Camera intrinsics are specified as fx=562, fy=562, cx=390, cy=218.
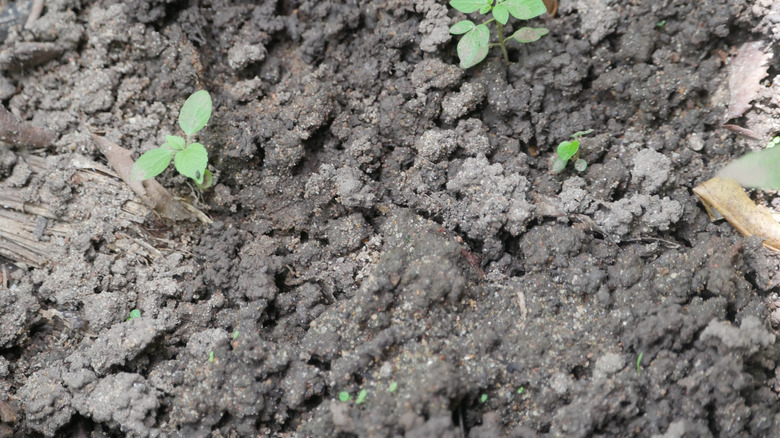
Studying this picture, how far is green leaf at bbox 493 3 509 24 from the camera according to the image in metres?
2.39

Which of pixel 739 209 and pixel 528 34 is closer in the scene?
pixel 739 209

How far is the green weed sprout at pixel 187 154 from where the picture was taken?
2406 mm

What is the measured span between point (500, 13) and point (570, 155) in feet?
2.23

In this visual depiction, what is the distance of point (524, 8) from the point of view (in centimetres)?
241

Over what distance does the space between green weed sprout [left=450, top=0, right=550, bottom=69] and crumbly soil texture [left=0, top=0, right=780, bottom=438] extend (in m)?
0.10

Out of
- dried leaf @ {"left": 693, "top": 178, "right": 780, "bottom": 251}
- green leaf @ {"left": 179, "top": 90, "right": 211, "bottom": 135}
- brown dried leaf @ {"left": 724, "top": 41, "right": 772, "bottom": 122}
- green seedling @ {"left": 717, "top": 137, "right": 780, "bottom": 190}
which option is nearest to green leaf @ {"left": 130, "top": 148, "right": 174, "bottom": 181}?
green leaf @ {"left": 179, "top": 90, "right": 211, "bottom": 135}

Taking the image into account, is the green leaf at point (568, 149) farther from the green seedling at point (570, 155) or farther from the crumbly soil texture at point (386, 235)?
the crumbly soil texture at point (386, 235)

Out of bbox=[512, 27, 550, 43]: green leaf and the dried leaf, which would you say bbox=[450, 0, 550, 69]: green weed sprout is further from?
the dried leaf

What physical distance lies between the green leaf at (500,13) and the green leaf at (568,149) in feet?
1.93

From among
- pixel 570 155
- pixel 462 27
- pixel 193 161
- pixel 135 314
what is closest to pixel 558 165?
pixel 570 155

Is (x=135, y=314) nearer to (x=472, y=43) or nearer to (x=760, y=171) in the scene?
(x=472, y=43)

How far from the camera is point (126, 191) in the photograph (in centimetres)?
260

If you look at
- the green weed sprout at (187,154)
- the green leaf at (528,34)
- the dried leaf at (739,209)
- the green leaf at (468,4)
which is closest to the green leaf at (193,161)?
the green weed sprout at (187,154)

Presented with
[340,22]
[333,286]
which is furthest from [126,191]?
[340,22]
